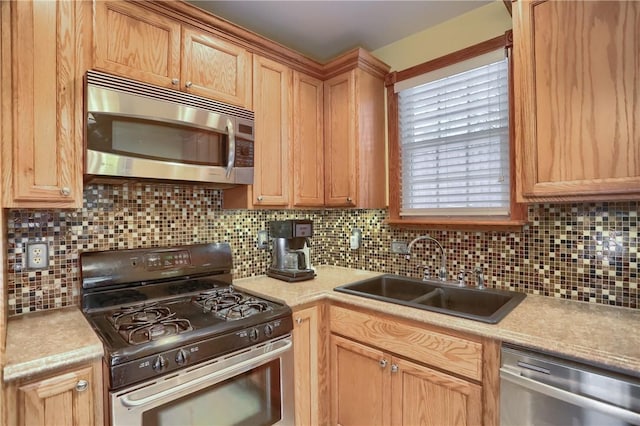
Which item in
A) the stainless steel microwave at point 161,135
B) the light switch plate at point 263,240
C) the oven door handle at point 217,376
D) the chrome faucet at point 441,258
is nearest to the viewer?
the oven door handle at point 217,376

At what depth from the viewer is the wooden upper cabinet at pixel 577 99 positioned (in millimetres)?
1241

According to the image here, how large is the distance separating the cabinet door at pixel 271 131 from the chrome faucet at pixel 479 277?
1203 millimetres

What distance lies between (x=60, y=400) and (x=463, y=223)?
1958 mm

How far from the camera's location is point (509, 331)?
4.12ft

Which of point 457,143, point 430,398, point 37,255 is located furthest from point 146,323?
point 457,143

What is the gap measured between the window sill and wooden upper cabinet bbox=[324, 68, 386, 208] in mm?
233

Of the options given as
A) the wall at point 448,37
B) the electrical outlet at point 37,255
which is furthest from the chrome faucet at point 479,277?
the electrical outlet at point 37,255

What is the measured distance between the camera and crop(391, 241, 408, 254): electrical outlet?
2.22m

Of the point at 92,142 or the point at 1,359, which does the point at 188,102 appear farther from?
the point at 1,359

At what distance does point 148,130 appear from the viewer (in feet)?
4.90

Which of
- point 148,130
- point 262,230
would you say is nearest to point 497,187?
point 262,230

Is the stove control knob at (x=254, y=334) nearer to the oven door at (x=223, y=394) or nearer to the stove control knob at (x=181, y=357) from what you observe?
the oven door at (x=223, y=394)

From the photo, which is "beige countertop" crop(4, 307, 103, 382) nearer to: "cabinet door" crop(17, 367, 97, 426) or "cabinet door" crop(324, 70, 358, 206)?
"cabinet door" crop(17, 367, 97, 426)

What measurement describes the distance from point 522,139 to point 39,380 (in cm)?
203
